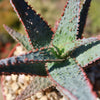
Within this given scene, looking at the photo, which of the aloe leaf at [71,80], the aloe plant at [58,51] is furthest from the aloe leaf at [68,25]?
the aloe leaf at [71,80]

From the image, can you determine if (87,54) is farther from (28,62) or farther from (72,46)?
(28,62)

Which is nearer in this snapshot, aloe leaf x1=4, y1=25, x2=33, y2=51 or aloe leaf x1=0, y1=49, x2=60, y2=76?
aloe leaf x1=0, y1=49, x2=60, y2=76

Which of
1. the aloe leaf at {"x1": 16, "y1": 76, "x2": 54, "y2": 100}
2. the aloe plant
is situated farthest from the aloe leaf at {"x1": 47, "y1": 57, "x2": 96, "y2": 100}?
the aloe leaf at {"x1": 16, "y1": 76, "x2": 54, "y2": 100}

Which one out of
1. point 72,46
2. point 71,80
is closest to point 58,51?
point 72,46

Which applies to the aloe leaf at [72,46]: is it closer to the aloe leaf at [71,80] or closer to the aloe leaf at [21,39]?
the aloe leaf at [71,80]

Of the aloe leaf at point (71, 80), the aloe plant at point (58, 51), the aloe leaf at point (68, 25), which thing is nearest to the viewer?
the aloe leaf at point (71, 80)

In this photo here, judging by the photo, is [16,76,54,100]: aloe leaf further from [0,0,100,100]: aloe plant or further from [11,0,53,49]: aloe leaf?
[11,0,53,49]: aloe leaf
